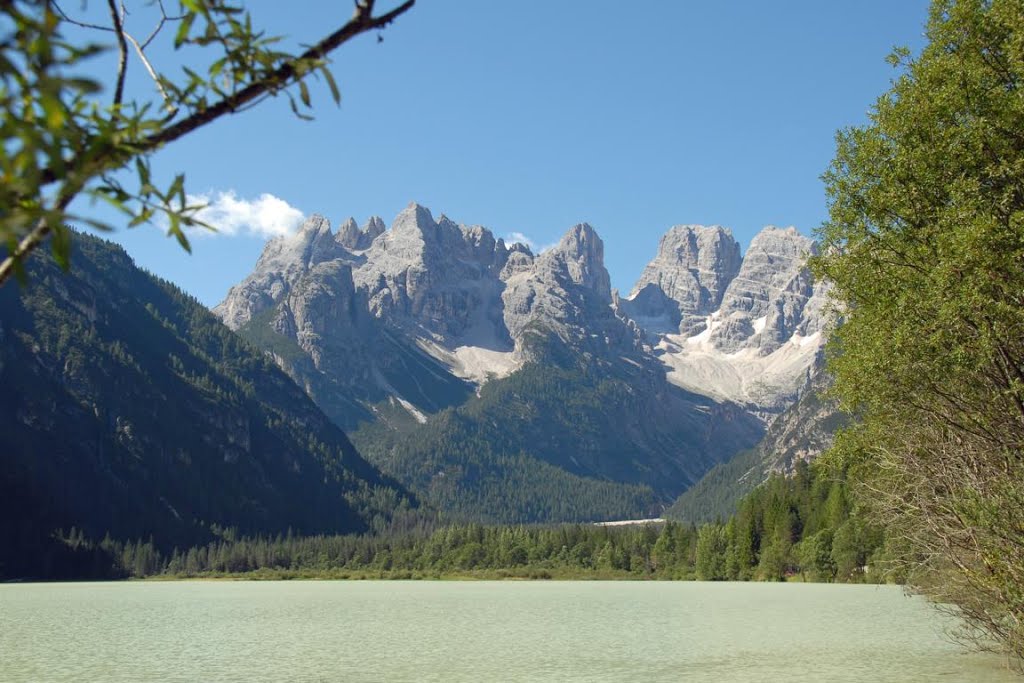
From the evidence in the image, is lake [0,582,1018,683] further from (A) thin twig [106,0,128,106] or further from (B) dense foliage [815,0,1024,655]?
(A) thin twig [106,0,128,106]

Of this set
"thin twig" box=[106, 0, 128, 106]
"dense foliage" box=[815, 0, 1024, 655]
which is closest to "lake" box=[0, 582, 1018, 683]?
"dense foliage" box=[815, 0, 1024, 655]

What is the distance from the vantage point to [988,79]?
2478cm

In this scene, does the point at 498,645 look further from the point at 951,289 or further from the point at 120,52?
the point at 120,52

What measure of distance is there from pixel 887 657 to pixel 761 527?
139 metres

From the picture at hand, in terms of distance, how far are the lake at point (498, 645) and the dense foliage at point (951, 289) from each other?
10.7 metres

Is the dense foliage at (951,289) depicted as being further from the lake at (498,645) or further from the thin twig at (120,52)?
the thin twig at (120,52)

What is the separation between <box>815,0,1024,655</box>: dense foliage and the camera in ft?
73.4

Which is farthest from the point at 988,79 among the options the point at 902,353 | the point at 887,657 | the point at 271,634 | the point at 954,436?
the point at 271,634

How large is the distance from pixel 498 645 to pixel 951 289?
105 ft

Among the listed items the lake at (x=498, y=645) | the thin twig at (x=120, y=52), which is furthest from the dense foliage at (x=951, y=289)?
the thin twig at (x=120, y=52)

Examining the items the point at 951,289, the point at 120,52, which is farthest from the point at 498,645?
the point at 120,52

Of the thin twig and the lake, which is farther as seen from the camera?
the lake

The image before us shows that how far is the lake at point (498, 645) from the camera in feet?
116

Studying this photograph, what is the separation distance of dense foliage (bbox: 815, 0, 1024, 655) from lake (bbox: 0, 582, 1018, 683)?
1068 centimetres
